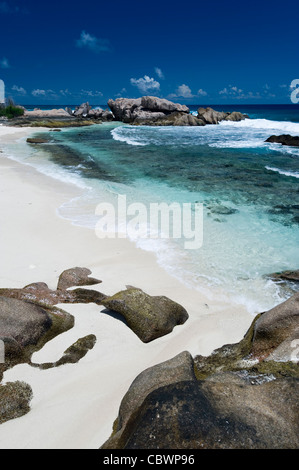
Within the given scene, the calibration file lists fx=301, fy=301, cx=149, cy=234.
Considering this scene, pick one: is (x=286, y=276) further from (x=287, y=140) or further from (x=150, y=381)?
(x=287, y=140)

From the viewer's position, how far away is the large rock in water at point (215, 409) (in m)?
2.25

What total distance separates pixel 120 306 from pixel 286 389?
110 inches

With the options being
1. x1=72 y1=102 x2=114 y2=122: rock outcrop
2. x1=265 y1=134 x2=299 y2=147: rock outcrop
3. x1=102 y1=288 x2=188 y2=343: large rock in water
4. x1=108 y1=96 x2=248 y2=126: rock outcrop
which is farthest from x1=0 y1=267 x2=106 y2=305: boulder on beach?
x1=72 y1=102 x2=114 y2=122: rock outcrop

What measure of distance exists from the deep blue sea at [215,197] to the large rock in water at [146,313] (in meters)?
1.42

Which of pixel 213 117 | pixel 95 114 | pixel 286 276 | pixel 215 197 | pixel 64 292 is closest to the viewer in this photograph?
pixel 64 292

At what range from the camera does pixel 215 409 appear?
2479mm

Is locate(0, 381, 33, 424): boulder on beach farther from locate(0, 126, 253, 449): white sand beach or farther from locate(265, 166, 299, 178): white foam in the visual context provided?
locate(265, 166, 299, 178): white foam

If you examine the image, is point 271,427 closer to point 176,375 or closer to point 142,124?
point 176,375

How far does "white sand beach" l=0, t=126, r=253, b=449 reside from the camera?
131 inches

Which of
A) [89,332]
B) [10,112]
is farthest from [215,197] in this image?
[10,112]

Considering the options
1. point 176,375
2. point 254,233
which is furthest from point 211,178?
point 176,375

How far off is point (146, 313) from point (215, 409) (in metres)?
2.50

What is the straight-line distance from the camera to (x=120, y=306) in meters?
4.98

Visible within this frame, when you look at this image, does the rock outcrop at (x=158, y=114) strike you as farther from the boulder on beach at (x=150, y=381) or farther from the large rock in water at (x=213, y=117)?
the boulder on beach at (x=150, y=381)
